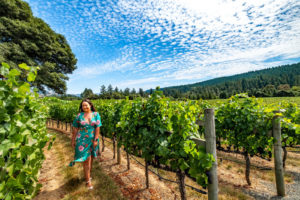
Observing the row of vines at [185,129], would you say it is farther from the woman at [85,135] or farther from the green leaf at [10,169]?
the green leaf at [10,169]

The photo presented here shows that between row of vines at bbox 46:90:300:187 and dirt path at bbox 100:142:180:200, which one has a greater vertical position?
row of vines at bbox 46:90:300:187

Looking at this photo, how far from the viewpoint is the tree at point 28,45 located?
42.7ft

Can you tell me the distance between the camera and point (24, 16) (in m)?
15.8

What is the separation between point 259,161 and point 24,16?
2413 cm

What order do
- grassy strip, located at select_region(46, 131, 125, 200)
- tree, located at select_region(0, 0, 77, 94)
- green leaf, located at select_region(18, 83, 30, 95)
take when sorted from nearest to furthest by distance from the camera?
1. green leaf, located at select_region(18, 83, 30, 95)
2. grassy strip, located at select_region(46, 131, 125, 200)
3. tree, located at select_region(0, 0, 77, 94)

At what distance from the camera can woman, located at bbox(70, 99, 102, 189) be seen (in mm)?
3307

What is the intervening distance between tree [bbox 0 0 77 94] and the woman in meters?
14.0

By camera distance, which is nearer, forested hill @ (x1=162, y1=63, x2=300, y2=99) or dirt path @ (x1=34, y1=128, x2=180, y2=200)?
dirt path @ (x1=34, y1=128, x2=180, y2=200)

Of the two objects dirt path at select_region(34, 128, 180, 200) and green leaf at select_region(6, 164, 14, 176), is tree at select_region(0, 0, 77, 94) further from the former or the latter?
green leaf at select_region(6, 164, 14, 176)

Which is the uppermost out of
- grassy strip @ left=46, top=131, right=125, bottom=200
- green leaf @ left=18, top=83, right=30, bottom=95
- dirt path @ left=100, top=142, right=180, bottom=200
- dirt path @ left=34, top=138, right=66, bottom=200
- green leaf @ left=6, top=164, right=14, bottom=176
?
green leaf @ left=18, top=83, right=30, bottom=95

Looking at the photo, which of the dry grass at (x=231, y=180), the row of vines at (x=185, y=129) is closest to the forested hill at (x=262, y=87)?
the dry grass at (x=231, y=180)

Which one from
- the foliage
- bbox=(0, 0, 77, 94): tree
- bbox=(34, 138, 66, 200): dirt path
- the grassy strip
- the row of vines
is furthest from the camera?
bbox=(0, 0, 77, 94): tree

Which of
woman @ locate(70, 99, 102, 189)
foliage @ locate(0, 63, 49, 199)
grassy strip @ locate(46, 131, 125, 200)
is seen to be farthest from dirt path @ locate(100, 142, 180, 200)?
foliage @ locate(0, 63, 49, 199)

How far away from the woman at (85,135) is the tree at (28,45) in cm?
1400
